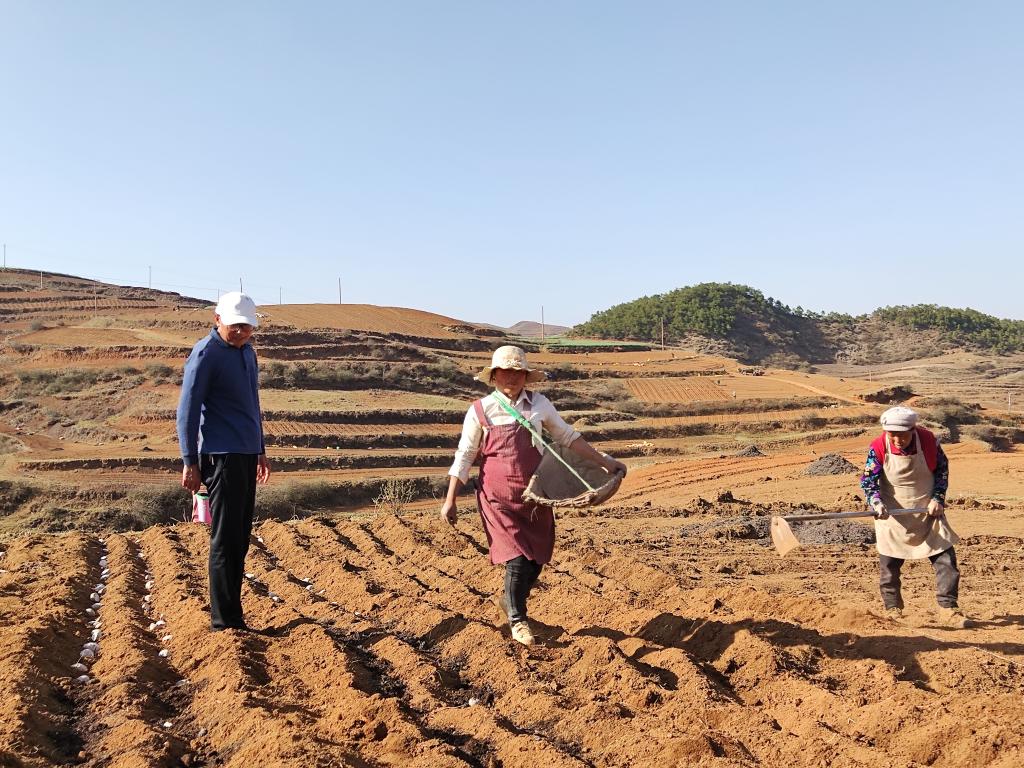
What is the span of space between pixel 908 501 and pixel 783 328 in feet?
214

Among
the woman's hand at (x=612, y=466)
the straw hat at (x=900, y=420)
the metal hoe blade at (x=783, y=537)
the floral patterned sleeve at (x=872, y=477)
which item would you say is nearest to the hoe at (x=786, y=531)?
the metal hoe blade at (x=783, y=537)

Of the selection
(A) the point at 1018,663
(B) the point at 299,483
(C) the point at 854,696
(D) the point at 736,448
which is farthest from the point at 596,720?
(D) the point at 736,448

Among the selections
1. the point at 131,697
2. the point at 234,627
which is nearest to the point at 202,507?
the point at 234,627

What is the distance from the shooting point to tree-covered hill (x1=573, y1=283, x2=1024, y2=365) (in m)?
64.6

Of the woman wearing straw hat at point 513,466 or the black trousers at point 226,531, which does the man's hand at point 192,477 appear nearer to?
the black trousers at point 226,531

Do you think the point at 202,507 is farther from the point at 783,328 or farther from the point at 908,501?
the point at 783,328

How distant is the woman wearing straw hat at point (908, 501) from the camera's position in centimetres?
646

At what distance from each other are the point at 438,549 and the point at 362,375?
88.7 ft

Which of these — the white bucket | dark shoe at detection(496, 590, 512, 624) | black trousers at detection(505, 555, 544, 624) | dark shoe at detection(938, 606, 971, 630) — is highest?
the white bucket

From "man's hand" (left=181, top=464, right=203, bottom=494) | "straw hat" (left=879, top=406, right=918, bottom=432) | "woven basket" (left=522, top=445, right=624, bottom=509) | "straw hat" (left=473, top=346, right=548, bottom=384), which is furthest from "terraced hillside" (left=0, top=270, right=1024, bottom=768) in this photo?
"straw hat" (left=473, top=346, right=548, bottom=384)

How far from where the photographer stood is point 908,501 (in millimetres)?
6641

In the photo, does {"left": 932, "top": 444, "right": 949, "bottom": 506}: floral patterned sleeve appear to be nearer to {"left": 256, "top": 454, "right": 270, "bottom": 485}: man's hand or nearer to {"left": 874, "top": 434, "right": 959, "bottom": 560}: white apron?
{"left": 874, "top": 434, "right": 959, "bottom": 560}: white apron

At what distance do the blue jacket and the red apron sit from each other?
1.44 m

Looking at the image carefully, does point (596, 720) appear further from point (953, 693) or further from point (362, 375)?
point (362, 375)
